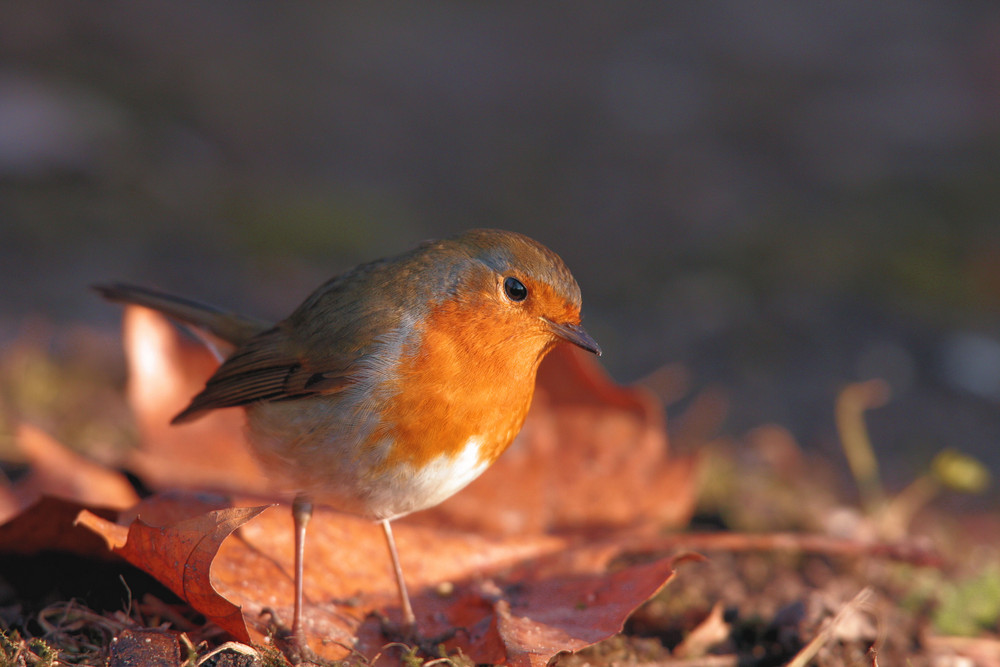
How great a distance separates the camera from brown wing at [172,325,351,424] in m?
2.70

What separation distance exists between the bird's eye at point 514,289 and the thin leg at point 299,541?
81cm

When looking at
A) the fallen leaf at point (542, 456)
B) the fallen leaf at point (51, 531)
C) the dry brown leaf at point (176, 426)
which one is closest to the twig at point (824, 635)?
the fallen leaf at point (542, 456)

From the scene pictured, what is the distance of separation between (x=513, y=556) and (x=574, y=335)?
2.44ft

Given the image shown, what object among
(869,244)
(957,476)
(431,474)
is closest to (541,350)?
(431,474)

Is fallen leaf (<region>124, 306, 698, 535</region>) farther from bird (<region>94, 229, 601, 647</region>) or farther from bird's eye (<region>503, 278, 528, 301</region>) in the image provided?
bird's eye (<region>503, 278, 528, 301</region>)

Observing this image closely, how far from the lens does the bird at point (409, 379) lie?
2.49m

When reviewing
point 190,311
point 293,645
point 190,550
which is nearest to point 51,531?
point 190,550

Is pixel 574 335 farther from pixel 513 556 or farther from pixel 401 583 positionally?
pixel 401 583

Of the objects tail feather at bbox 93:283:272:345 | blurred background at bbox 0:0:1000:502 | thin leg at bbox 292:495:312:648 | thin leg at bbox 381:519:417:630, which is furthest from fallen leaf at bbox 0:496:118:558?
blurred background at bbox 0:0:1000:502

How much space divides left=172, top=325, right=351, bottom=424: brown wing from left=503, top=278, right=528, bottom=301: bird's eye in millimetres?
498

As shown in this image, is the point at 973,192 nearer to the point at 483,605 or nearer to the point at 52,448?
the point at 483,605

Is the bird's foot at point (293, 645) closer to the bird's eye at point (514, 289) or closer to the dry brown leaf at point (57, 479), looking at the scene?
the dry brown leaf at point (57, 479)

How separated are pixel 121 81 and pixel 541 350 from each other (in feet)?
18.2

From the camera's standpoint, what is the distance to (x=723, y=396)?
15.4ft
